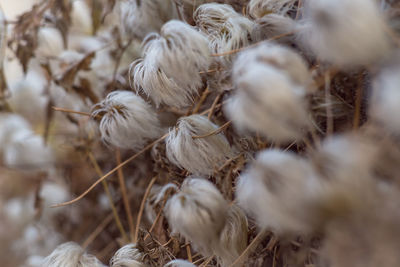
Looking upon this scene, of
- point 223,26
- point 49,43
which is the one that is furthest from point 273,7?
point 49,43

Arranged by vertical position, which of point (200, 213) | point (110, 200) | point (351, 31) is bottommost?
point (110, 200)

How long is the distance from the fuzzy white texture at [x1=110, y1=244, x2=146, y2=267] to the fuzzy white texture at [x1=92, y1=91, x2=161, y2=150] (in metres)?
0.12

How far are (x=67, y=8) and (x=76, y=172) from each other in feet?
1.08

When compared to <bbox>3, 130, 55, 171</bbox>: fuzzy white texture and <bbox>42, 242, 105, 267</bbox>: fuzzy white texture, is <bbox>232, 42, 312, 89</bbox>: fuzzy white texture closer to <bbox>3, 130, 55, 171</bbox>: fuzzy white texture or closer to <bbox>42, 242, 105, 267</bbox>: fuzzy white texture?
<bbox>42, 242, 105, 267</bbox>: fuzzy white texture

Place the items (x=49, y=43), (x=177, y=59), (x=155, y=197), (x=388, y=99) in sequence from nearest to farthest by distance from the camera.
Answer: (x=388, y=99)
(x=177, y=59)
(x=155, y=197)
(x=49, y=43)

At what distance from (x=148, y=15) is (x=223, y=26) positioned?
0.17 meters

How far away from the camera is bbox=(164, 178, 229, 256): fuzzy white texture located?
0.34 metres

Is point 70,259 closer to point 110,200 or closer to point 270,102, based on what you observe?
point 110,200

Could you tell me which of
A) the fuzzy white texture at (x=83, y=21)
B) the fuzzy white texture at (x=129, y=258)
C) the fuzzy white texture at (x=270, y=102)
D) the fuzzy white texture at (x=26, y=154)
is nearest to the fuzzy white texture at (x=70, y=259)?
the fuzzy white texture at (x=129, y=258)

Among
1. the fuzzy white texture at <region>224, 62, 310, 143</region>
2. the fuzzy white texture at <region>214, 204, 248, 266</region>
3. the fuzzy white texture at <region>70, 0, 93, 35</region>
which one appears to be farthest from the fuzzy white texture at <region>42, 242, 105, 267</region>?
the fuzzy white texture at <region>70, 0, 93, 35</region>

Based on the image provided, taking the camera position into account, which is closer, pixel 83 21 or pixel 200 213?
pixel 200 213

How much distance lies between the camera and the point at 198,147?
16.7 inches

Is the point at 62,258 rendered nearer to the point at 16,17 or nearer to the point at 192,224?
the point at 192,224

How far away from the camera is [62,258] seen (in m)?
0.45
